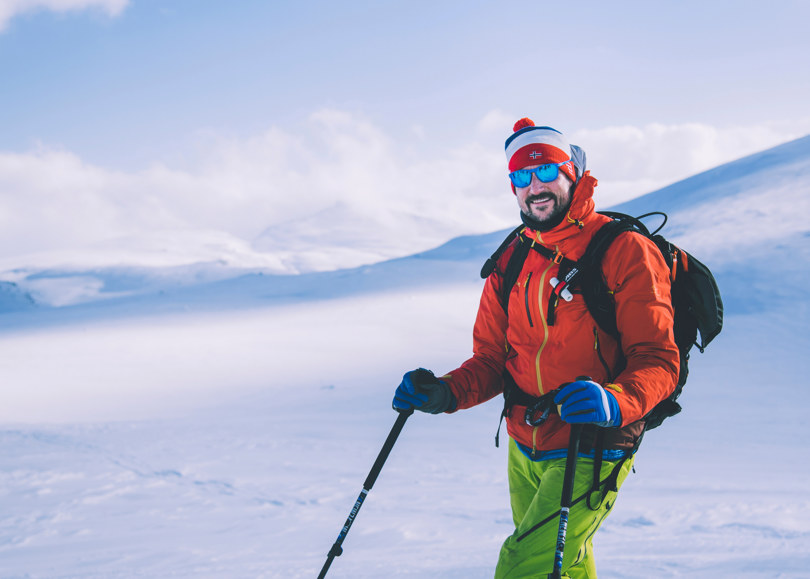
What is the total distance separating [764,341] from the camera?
9227 millimetres

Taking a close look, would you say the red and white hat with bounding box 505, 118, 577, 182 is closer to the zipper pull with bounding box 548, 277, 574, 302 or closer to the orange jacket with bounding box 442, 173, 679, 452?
the orange jacket with bounding box 442, 173, 679, 452

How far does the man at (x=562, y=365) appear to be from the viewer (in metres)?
2.02

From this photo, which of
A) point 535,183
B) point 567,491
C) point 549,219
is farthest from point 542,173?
point 567,491

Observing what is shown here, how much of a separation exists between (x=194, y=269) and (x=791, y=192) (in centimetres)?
2272

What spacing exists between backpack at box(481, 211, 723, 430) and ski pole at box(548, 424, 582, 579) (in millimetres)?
354

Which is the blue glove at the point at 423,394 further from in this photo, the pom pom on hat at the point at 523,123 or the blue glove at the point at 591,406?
the pom pom on hat at the point at 523,123

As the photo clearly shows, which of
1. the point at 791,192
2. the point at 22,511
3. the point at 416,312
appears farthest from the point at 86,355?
the point at 791,192

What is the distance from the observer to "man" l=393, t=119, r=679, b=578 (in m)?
2.02

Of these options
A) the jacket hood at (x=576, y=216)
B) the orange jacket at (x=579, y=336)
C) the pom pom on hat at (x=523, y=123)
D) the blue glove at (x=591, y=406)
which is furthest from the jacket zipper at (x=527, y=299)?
the pom pom on hat at (x=523, y=123)

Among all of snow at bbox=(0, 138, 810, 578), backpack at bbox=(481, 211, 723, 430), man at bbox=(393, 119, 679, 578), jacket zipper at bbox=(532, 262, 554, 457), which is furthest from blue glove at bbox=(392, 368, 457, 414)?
snow at bbox=(0, 138, 810, 578)

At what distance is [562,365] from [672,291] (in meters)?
0.44

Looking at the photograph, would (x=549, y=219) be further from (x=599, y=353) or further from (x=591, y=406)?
(x=591, y=406)

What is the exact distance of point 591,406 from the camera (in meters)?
1.88

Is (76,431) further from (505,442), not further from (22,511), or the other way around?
(505,442)
